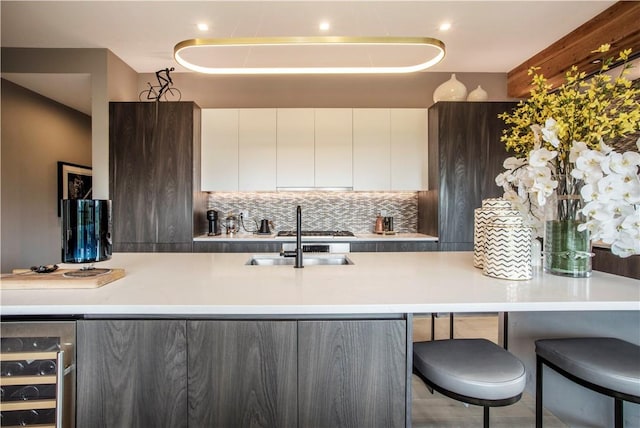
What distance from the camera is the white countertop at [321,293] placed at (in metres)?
1.05

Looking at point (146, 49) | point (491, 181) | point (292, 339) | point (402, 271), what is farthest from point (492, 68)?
point (292, 339)

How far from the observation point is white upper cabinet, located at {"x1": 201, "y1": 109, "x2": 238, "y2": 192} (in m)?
3.74

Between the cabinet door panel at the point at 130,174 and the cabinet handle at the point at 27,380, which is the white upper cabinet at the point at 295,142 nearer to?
the cabinet door panel at the point at 130,174

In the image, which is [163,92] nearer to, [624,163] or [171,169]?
[171,169]

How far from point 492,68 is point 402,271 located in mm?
3352

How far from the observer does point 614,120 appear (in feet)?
4.16

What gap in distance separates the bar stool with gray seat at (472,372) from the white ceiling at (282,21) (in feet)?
8.15

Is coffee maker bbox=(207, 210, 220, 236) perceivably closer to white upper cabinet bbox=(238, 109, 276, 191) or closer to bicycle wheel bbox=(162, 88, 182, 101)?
white upper cabinet bbox=(238, 109, 276, 191)

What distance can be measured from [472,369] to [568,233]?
0.72m

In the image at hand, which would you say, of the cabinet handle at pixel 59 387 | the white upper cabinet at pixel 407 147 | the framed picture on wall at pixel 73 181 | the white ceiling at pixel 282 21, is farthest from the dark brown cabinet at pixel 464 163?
the framed picture on wall at pixel 73 181

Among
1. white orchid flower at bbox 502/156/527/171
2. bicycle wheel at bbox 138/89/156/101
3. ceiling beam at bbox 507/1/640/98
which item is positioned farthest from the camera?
bicycle wheel at bbox 138/89/156/101

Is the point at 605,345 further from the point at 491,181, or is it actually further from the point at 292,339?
the point at 491,181

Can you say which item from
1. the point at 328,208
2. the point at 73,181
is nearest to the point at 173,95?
the point at 73,181

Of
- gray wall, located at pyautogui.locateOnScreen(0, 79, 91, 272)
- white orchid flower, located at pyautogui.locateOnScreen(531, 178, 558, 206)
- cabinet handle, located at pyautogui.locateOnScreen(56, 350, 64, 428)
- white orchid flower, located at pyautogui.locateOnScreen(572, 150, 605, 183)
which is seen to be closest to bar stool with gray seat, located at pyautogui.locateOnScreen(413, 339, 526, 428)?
white orchid flower, located at pyautogui.locateOnScreen(531, 178, 558, 206)
